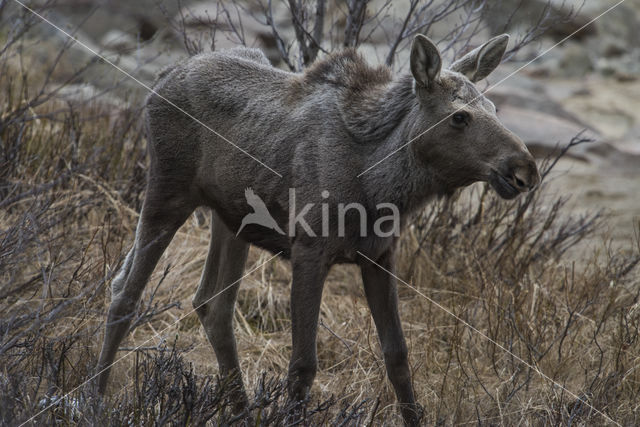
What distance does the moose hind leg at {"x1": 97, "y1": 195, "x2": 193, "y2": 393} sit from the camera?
494 cm

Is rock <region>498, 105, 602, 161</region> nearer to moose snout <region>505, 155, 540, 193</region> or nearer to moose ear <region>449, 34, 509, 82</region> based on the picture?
moose ear <region>449, 34, 509, 82</region>

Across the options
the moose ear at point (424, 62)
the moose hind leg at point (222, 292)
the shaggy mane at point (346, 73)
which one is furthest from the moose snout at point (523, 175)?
the moose hind leg at point (222, 292)

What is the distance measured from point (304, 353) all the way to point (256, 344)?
5.17 ft

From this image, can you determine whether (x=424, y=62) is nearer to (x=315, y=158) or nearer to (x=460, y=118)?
(x=460, y=118)

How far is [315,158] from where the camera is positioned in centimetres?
438

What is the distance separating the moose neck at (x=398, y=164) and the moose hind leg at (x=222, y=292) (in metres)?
1.23

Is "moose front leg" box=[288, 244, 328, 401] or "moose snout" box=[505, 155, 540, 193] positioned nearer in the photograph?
"moose snout" box=[505, 155, 540, 193]

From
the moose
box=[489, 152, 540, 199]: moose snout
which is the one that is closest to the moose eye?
the moose

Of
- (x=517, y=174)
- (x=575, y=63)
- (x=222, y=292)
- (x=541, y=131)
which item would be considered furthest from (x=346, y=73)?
(x=575, y=63)

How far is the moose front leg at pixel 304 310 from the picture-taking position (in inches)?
169

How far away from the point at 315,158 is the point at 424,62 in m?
0.73

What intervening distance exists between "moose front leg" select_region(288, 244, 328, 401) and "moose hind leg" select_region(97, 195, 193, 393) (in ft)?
3.17

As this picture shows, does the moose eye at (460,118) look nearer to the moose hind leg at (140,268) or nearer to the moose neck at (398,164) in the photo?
the moose neck at (398,164)

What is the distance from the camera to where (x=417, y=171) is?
437cm
